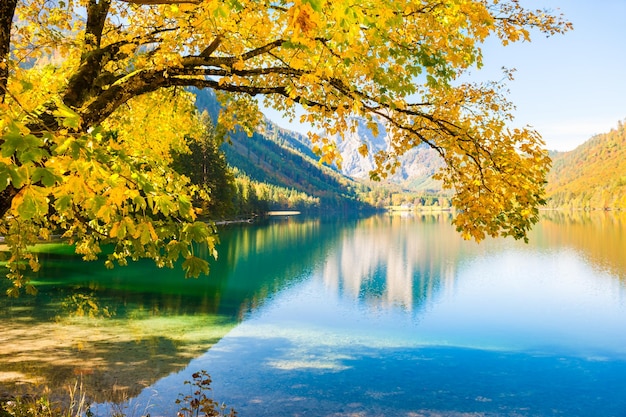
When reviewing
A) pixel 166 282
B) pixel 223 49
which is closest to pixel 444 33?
pixel 223 49

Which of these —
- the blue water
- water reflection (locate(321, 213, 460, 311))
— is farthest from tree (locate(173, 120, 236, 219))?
the blue water

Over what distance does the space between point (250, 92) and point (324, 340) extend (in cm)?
1519

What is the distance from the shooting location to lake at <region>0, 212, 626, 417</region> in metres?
14.1

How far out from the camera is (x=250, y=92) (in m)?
7.75

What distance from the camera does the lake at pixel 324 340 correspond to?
1414cm

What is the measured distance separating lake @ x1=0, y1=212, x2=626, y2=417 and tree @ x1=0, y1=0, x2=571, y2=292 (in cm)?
743

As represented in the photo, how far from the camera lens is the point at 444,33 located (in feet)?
18.2

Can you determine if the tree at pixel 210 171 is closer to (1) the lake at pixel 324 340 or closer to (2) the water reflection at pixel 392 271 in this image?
(2) the water reflection at pixel 392 271

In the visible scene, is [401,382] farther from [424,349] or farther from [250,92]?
[250,92]

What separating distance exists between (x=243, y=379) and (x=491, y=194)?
454 inches

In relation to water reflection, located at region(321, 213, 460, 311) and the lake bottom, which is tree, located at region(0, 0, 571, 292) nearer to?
the lake bottom

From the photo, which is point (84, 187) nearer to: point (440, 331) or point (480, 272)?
point (440, 331)

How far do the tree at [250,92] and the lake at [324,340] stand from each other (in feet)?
24.4

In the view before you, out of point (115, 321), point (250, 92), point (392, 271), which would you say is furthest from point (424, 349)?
point (392, 271)
